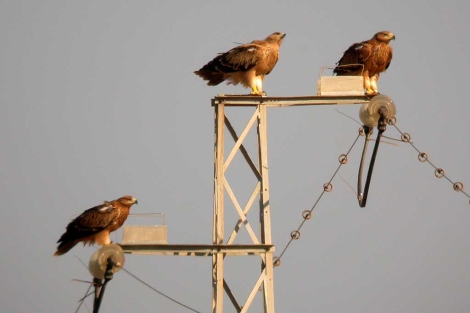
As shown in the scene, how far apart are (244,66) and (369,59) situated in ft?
9.87

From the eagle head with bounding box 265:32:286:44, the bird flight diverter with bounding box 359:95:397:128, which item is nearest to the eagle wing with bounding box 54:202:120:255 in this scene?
the eagle head with bounding box 265:32:286:44

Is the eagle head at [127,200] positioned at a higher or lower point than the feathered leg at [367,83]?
lower

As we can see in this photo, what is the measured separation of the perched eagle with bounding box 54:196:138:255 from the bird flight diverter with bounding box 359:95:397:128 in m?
6.41

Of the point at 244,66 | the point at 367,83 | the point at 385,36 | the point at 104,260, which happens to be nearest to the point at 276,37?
the point at 244,66

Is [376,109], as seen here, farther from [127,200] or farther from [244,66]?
[127,200]

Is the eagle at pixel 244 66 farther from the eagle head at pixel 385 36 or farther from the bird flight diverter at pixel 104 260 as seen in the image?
the bird flight diverter at pixel 104 260

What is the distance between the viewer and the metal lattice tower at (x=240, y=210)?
72.3ft

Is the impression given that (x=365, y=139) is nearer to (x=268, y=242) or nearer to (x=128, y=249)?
(x=268, y=242)

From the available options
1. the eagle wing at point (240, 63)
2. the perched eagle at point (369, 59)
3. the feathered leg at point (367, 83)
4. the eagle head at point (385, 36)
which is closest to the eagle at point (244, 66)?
the eagle wing at point (240, 63)

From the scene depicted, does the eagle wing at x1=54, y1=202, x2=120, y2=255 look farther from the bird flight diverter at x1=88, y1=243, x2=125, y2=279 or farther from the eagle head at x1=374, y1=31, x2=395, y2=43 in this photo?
the eagle head at x1=374, y1=31, x2=395, y2=43

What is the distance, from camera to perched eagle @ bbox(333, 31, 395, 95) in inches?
1019

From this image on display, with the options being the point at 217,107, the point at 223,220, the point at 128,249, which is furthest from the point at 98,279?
the point at 217,107

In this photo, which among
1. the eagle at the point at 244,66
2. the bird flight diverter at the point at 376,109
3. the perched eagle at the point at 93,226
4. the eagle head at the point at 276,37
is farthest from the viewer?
the eagle head at the point at 276,37

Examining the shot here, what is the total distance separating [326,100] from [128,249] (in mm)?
4920
